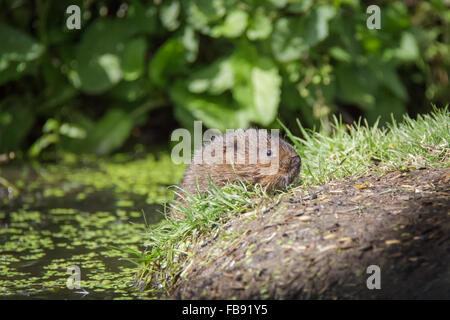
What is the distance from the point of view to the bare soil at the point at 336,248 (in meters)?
2.98

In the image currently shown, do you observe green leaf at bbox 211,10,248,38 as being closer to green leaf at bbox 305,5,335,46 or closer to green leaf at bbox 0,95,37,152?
green leaf at bbox 305,5,335,46

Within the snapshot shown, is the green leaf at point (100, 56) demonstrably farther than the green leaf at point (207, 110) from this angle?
Yes

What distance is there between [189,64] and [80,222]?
3413 mm

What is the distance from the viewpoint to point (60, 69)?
26.0 feet

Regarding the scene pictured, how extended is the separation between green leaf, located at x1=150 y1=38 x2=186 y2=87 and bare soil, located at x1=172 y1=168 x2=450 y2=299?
4206 mm

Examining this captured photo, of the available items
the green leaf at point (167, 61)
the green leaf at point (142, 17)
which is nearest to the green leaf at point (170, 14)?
the green leaf at point (142, 17)

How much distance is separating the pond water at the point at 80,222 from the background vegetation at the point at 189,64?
2.07 ft

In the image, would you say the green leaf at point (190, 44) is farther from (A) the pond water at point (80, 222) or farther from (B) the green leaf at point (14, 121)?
(B) the green leaf at point (14, 121)

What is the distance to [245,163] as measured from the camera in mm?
4008

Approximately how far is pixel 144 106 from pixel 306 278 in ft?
17.1

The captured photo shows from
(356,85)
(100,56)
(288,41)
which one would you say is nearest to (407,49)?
(356,85)

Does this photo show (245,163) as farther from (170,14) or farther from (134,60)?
(170,14)

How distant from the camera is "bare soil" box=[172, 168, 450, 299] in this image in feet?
9.79
